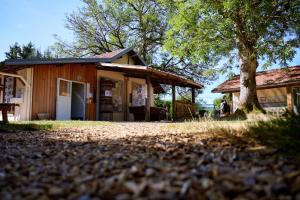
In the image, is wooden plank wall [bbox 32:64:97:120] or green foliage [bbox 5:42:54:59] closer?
wooden plank wall [bbox 32:64:97:120]

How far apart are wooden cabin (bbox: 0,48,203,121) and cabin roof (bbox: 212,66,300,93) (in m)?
5.43

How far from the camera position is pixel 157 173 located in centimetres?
258

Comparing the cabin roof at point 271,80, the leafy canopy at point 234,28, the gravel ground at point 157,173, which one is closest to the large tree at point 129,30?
the cabin roof at point 271,80

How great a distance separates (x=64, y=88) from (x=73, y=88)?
1814 mm

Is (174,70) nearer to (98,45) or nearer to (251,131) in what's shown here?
(98,45)

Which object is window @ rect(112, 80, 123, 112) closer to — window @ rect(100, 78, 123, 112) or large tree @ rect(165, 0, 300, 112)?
window @ rect(100, 78, 123, 112)

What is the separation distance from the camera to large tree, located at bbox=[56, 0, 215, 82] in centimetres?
2769

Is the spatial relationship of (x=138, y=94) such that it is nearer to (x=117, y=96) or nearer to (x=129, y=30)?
(x=117, y=96)

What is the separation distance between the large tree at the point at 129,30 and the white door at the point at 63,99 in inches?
532

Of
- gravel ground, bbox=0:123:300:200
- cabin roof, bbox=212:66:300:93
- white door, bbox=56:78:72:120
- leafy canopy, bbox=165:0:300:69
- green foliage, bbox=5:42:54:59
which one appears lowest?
gravel ground, bbox=0:123:300:200

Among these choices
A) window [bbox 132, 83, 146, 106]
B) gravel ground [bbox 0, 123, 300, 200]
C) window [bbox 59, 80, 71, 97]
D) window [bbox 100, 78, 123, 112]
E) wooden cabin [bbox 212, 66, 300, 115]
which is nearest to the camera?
gravel ground [bbox 0, 123, 300, 200]

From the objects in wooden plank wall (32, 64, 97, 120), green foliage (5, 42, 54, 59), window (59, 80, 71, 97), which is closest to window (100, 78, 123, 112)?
wooden plank wall (32, 64, 97, 120)

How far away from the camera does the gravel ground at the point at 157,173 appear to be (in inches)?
82.9

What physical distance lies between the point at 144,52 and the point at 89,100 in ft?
42.2
